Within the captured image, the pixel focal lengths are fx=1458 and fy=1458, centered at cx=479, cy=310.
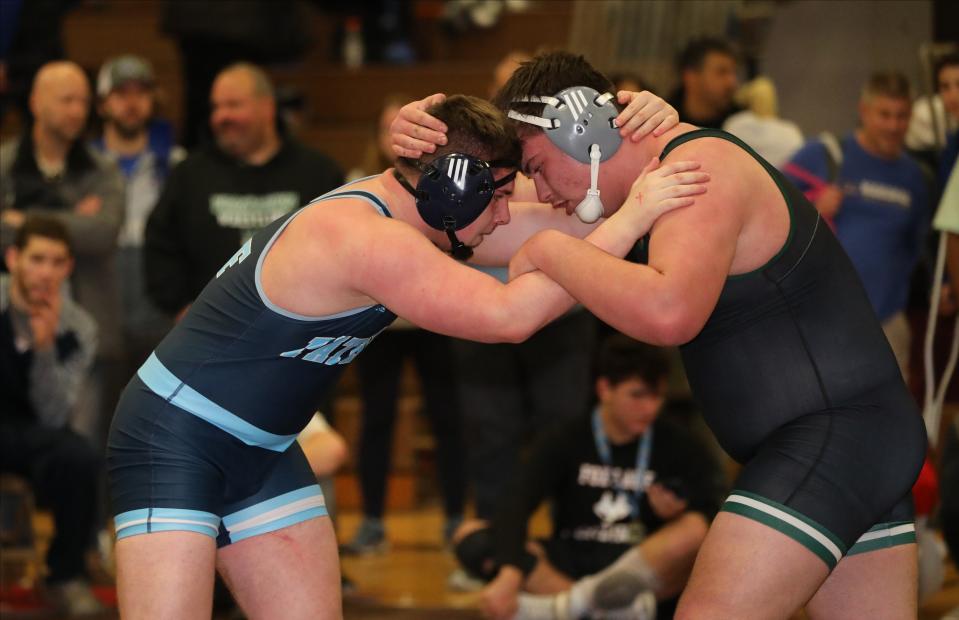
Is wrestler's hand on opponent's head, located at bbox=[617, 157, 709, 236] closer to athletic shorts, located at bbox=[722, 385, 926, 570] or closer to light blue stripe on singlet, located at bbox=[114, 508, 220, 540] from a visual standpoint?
athletic shorts, located at bbox=[722, 385, 926, 570]

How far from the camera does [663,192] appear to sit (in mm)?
2912

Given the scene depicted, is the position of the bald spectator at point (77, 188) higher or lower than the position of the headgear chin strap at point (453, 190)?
lower

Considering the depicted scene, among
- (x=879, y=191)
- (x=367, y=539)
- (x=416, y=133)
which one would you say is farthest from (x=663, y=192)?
(x=367, y=539)

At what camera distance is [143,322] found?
272 inches

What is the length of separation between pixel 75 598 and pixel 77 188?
187 cm

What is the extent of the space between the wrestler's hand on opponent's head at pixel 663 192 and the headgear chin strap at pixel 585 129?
8.1 inches

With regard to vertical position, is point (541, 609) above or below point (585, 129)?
below

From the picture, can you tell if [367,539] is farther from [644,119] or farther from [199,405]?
[644,119]

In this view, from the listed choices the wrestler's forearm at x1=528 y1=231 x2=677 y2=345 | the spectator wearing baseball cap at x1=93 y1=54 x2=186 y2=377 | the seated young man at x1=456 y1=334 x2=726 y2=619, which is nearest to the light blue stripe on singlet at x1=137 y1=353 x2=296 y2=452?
the wrestler's forearm at x1=528 y1=231 x2=677 y2=345

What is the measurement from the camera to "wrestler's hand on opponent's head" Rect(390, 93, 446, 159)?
318 cm

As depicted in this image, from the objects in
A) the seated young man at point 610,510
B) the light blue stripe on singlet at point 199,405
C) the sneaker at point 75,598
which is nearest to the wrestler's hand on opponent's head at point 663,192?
the light blue stripe on singlet at point 199,405

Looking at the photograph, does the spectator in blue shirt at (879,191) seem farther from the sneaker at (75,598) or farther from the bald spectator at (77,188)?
the sneaker at (75,598)

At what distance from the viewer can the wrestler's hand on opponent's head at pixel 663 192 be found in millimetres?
2906

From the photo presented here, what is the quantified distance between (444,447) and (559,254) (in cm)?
392
